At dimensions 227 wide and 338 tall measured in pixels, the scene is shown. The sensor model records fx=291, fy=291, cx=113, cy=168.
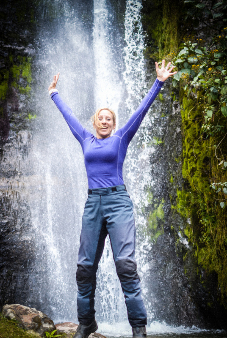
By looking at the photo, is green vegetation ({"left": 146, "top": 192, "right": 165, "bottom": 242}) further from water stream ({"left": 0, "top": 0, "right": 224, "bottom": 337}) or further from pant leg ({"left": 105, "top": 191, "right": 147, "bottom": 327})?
pant leg ({"left": 105, "top": 191, "right": 147, "bottom": 327})

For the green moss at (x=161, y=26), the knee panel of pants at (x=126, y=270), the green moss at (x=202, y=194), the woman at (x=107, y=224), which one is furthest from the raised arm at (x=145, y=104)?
the green moss at (x=161, y=26)

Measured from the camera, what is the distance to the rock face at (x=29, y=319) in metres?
3.19

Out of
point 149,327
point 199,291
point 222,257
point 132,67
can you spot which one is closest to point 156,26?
point 132,67

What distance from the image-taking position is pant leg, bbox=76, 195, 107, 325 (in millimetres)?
2264

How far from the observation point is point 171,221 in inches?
193

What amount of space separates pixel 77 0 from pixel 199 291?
5988 mm

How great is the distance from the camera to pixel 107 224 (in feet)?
7.57

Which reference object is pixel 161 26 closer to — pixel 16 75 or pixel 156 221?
pixel 16 75

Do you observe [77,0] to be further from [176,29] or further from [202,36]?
[202,36]

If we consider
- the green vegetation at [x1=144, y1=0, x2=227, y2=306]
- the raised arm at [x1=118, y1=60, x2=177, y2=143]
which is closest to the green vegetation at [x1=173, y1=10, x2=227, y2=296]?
the green vegetation at [x1=144, y1=0, x2=227, y2=306]

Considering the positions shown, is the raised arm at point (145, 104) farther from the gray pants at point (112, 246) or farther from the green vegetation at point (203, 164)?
the green vegetation at point (203, 164)

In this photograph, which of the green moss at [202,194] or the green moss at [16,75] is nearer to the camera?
the green moss at [202,194]

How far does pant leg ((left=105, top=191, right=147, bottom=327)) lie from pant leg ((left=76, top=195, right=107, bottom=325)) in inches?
4.1

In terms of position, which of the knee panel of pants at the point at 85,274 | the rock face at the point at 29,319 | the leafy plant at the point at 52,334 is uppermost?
the knee panel of pants at the point at 85,274
